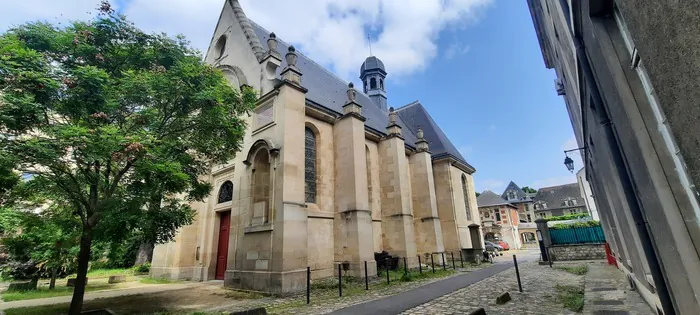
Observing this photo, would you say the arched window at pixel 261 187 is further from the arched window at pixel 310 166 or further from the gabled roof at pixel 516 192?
the gabled roof at pixel 516 192


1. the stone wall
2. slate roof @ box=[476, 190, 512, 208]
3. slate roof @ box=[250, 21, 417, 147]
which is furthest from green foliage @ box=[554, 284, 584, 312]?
slate roof @ box=[476, 190, 512, 208]

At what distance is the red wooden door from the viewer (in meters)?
13.1

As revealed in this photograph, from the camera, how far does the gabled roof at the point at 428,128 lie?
21.6 metres

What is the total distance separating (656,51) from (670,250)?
2430 mm

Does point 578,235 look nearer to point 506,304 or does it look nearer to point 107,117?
point 506,304

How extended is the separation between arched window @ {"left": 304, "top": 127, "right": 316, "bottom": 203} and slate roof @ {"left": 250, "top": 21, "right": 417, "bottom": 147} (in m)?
1.61

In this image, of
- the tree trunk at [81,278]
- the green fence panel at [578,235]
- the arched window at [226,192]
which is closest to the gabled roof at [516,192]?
the green fence panel at [578,235]

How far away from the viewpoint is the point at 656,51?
4.07ft

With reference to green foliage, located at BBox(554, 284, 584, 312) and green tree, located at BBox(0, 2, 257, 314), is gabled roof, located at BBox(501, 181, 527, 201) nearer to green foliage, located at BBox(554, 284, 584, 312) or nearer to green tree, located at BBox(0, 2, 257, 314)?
green foliage, located at BBox(554, 284, 584, 312)

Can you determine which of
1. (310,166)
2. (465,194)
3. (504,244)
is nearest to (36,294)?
(310,166)

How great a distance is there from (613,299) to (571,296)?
2.71 feet

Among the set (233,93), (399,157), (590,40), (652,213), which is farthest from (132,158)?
(399,157)

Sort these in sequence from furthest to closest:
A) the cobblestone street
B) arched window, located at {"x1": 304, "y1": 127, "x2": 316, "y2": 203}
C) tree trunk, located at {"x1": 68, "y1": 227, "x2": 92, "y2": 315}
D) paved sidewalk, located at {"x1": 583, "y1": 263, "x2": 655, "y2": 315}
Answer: arched window, located at {"x1": 304, "y1": 127, "x2": 316, "y2": 203} < tree trunk, located at {"x1": 68, "y1": 227, "x2": 92, "y2": 315} < the cobblestone street < paved sidewalk, located at {"x1": 583, "y1": 263, "x2": 655, "y2": 315}

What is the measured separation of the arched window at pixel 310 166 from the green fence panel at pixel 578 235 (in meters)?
14.1
